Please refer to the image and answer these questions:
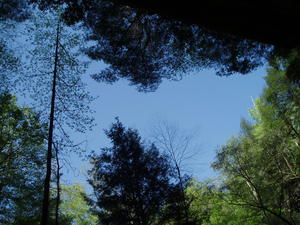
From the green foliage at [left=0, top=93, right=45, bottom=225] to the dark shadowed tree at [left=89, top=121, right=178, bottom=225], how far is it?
12.9 feet

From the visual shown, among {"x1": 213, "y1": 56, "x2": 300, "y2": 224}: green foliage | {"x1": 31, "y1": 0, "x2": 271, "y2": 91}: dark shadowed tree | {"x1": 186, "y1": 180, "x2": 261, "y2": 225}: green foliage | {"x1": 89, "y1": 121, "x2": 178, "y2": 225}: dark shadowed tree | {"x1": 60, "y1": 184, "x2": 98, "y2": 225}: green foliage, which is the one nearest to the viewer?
{"x1": 31, "y1": 0, "x2": 271, "y2": 91}: dark shadowed tree

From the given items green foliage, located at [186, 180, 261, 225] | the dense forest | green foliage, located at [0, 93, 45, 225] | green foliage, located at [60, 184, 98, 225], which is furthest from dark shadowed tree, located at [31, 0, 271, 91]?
green foliage, located at [60, 184, 98, 225]

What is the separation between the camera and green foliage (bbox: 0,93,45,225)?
41.5 feet

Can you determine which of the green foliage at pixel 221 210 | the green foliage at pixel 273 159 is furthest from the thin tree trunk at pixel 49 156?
the green foliage at pixel 273 159

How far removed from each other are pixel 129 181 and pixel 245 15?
10.9 metres

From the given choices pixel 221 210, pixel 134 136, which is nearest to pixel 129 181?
pixel 134 136

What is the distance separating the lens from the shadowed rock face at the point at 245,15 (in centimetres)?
105

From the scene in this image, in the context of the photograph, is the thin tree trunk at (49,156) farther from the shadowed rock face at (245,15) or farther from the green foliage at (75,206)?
the green foliage at (75,206)

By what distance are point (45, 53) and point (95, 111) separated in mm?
3762

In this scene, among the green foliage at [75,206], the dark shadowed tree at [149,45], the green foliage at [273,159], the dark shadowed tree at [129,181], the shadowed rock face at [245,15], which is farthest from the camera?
the green foliage at [75,206]

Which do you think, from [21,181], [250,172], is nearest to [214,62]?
[250,172]

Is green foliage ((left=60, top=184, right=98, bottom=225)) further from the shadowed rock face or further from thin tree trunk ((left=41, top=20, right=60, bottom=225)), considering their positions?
the shadowed rock face

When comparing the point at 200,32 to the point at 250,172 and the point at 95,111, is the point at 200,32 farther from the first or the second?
the point at 250,172

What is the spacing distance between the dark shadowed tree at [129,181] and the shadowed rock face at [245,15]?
10.6m
